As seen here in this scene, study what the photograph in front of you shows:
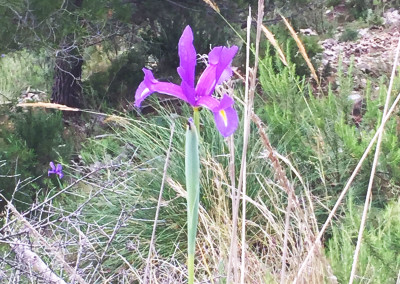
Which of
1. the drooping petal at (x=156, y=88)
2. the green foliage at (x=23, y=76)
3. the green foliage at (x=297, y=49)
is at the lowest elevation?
the green foliage at (x=23, y=76)

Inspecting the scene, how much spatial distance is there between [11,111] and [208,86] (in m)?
3.66

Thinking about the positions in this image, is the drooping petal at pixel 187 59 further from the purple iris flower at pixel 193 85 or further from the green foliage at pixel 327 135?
the green foliage at pixel 327 135

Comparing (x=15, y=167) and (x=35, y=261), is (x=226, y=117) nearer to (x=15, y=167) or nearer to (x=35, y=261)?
(x=35, y=261)

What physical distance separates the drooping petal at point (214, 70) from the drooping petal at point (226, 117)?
0.24ft

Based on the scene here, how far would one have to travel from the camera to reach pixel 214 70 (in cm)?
95

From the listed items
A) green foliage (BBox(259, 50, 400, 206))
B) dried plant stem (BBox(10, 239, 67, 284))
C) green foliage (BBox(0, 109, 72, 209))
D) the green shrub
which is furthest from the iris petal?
the green shrub

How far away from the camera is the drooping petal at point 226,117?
855 millimetres

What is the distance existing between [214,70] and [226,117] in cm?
12

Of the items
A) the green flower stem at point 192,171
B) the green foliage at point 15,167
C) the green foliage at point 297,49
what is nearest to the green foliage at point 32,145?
the green foliage at point 15,167

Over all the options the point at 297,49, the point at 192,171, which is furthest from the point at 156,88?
the point at 297,49

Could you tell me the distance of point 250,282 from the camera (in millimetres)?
2176

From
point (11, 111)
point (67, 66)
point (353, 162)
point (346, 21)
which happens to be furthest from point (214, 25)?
point (346, 21)

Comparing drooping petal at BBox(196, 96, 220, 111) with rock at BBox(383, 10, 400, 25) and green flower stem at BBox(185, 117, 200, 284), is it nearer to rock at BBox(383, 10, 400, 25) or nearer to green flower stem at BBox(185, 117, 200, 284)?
green flower stem at BBox(185, 117, 200, 284)

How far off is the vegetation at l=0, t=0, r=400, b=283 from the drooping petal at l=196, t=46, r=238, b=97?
759 millimetres
